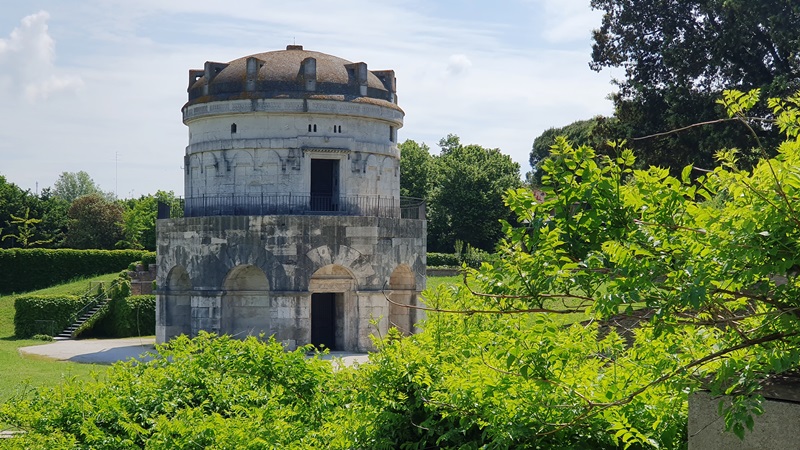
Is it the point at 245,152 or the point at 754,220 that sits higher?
the point at 245,152

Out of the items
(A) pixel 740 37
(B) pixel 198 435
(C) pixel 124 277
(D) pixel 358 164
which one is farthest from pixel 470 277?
(C) pixel 124 277

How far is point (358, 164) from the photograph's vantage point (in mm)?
29406

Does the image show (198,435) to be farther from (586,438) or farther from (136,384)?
(586,438)

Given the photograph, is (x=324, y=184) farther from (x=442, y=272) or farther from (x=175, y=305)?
(x=442, y=272)

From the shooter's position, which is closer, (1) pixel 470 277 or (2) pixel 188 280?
(1) pixel 470 277

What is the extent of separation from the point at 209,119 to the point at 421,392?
2303cm

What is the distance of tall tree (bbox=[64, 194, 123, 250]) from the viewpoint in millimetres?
64875

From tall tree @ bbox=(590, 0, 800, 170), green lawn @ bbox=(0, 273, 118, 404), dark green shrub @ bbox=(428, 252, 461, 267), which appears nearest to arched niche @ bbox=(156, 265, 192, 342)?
green lawn @ bbox=(0, 273, 118, 404)

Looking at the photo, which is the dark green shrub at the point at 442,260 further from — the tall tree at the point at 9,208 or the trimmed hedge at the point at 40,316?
the tall tree at the point at 9,208

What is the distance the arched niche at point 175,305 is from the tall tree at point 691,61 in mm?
15313

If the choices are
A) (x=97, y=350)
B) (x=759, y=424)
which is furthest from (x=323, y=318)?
(x=759, y=424)

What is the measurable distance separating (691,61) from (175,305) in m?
18.3

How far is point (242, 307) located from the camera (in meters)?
28.1

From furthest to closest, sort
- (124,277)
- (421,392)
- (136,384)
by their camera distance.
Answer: (124,277) → (136,384) → (421,392)
